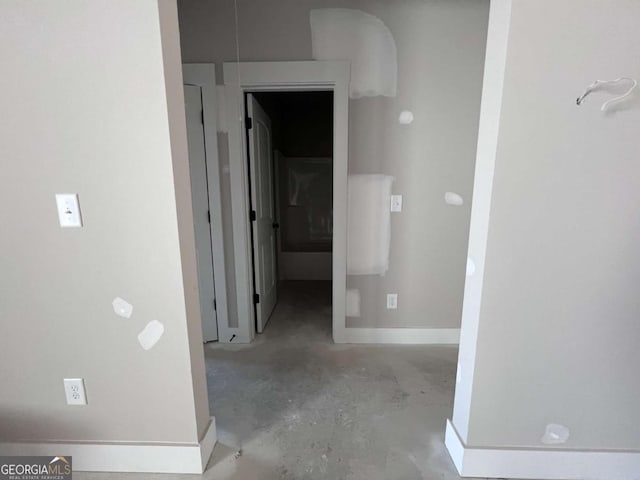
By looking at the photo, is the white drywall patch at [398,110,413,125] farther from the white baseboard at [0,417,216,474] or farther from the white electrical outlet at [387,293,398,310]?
the white baseboard at [0,417,216,474]

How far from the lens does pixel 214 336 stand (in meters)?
2.44

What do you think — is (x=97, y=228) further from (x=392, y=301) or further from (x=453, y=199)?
(x=453, y=199)

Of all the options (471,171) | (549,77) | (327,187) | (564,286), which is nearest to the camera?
(549,77)

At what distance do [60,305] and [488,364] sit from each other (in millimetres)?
1768

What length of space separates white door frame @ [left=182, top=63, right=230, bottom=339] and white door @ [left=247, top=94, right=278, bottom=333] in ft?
0.85

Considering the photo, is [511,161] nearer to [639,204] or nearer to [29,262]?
[639,204]

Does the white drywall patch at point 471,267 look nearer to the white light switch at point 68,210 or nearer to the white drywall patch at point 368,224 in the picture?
the white drywall patch at point 368,224

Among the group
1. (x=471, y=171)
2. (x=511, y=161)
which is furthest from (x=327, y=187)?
(x=511, y=161)

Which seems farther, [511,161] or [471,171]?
[471,171]

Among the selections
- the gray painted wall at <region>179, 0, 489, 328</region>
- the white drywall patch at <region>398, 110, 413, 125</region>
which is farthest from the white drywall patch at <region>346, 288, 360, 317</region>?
the white drywall patch at <region>398, 110, 413, 125</region>

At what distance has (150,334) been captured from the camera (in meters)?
1.23

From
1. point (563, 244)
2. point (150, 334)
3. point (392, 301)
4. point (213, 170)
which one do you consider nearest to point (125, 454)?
point (150, 334)

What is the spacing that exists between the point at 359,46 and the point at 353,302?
6.10 ft

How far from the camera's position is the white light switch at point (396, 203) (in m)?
2.22
